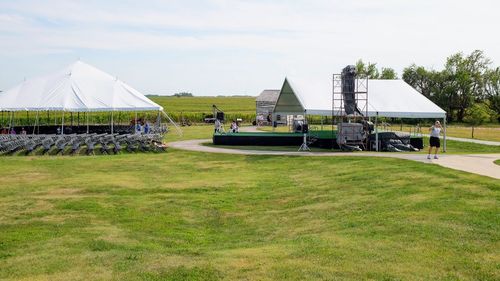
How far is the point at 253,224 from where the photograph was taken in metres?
11.2

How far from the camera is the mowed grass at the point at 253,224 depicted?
7.18 metres

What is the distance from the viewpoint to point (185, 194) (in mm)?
14484

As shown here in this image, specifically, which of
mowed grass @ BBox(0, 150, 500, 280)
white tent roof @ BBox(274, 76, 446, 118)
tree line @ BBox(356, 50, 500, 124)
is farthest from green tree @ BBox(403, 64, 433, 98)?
mowed grass @ BBox(0, 150, 500, 280)

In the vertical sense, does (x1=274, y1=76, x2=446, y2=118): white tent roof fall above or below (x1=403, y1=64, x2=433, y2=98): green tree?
below

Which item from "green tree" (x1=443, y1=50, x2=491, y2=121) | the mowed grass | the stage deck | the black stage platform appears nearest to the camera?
the mowed grass

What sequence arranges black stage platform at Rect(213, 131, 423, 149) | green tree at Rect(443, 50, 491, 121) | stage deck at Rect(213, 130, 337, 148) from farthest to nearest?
green tree at Rect(443, 50, 491, 121), stage deck at Rect(213, 130, 337, 148), black stage platform at Rect(213, 131, 423, 149)

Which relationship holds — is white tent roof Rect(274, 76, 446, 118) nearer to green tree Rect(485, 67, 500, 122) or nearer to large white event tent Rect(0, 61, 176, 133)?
large white event tent Rect(0, 61, 176, 133)

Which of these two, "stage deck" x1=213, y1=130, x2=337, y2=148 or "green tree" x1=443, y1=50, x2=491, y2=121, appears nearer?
"stage deck" x1=213, y1=130, x2=337, y2=148

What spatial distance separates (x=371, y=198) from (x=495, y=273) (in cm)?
546

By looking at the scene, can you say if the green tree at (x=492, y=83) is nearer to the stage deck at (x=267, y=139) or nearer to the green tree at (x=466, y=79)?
the green tree at (x=466, y=79)

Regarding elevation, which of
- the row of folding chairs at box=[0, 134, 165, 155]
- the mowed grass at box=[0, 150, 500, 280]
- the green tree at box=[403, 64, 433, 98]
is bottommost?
the mowed grass at box=[0, 150, 500, 280]

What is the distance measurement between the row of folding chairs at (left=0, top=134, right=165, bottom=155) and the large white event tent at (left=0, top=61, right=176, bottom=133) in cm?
228

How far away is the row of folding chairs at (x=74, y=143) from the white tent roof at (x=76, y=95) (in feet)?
7.62

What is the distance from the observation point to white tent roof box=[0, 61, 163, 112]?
1119 inches
